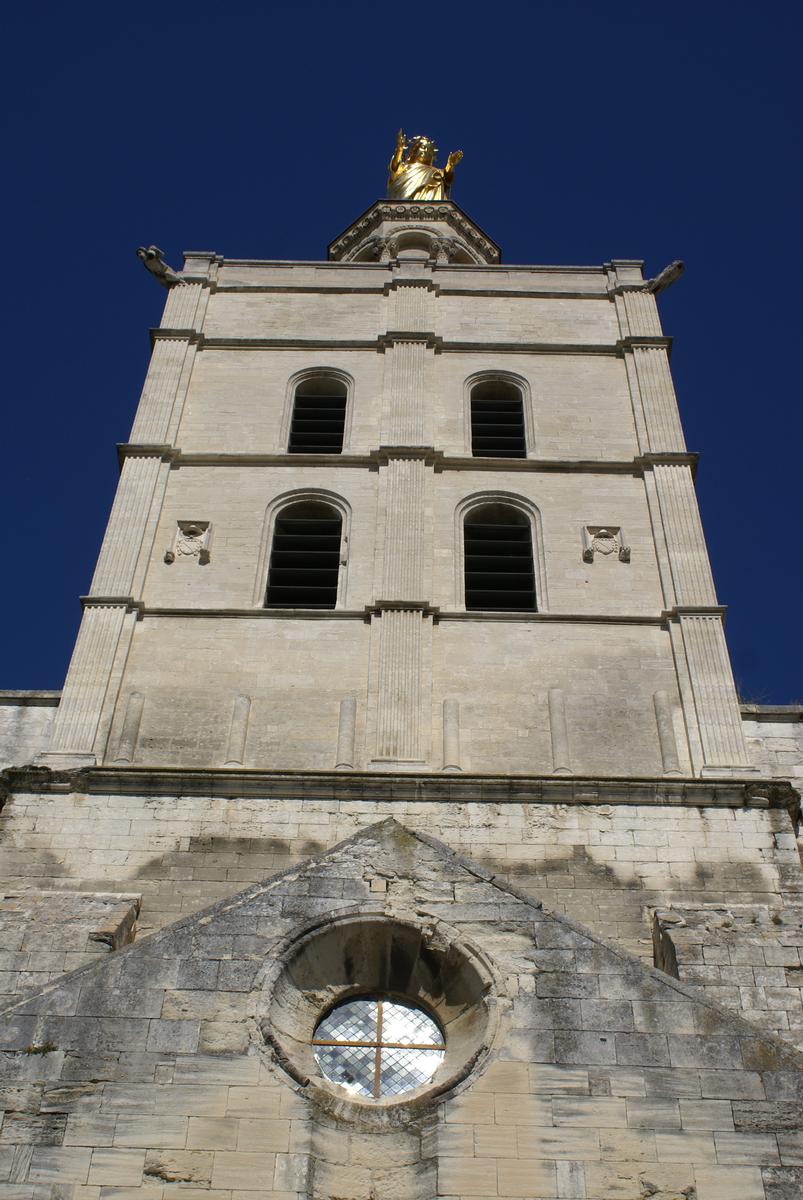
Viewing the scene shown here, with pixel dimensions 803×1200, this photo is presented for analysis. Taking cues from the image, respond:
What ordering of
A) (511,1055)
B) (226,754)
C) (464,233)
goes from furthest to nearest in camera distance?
(464,233) → (226,754) → (511,1055)

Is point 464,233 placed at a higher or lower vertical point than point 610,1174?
higher

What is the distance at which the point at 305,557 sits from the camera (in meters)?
17.2

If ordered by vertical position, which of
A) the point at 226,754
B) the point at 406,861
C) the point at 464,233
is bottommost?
the point at 406,861

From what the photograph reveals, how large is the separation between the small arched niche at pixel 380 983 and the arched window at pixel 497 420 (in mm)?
10347

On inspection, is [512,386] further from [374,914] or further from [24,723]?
[374,914]

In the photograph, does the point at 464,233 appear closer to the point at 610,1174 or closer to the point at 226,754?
the point at 226,754

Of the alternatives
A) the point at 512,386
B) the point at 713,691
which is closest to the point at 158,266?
the point at 512,386

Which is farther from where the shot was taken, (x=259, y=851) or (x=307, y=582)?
(x=307, y=582)

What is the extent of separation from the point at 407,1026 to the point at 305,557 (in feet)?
27.4

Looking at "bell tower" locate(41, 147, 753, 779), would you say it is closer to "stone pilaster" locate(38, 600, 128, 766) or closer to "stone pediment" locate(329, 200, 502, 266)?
"stone pilaster" locate(38, 600, 128, 766)

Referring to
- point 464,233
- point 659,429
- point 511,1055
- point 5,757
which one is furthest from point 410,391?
point 511,1055

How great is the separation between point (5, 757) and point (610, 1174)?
29.1 feet

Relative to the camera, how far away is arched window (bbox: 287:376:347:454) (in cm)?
1938

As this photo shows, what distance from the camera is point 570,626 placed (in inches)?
627
